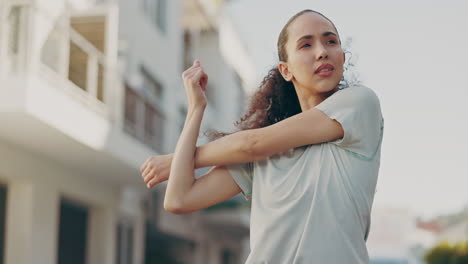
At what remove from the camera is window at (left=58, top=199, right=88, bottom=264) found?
584 inches

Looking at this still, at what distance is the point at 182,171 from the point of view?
239 centimetres

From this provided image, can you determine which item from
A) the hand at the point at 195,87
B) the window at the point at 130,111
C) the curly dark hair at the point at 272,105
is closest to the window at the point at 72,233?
the window at the point at 130,111

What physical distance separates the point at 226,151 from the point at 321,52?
39 centimetres

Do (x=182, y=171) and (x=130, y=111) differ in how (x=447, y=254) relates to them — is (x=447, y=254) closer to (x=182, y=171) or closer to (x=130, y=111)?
(x=130, y=111)

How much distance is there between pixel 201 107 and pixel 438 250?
1620cm

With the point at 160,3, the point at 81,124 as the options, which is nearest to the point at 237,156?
the point at 81,124

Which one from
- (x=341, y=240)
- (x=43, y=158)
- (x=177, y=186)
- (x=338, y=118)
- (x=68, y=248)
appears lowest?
(x=341, y=240)

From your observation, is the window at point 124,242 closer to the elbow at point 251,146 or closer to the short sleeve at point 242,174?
the short sleeve at point 242,174

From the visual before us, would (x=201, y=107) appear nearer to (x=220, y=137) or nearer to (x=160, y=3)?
(x=220, y=137)

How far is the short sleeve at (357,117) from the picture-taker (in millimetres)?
2301

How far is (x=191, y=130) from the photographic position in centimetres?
243

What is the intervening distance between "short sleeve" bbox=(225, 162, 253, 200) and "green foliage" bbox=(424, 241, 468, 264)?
15.4 meters

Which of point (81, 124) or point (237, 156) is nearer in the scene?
point (237, 156)

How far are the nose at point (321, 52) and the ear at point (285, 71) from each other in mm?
159
